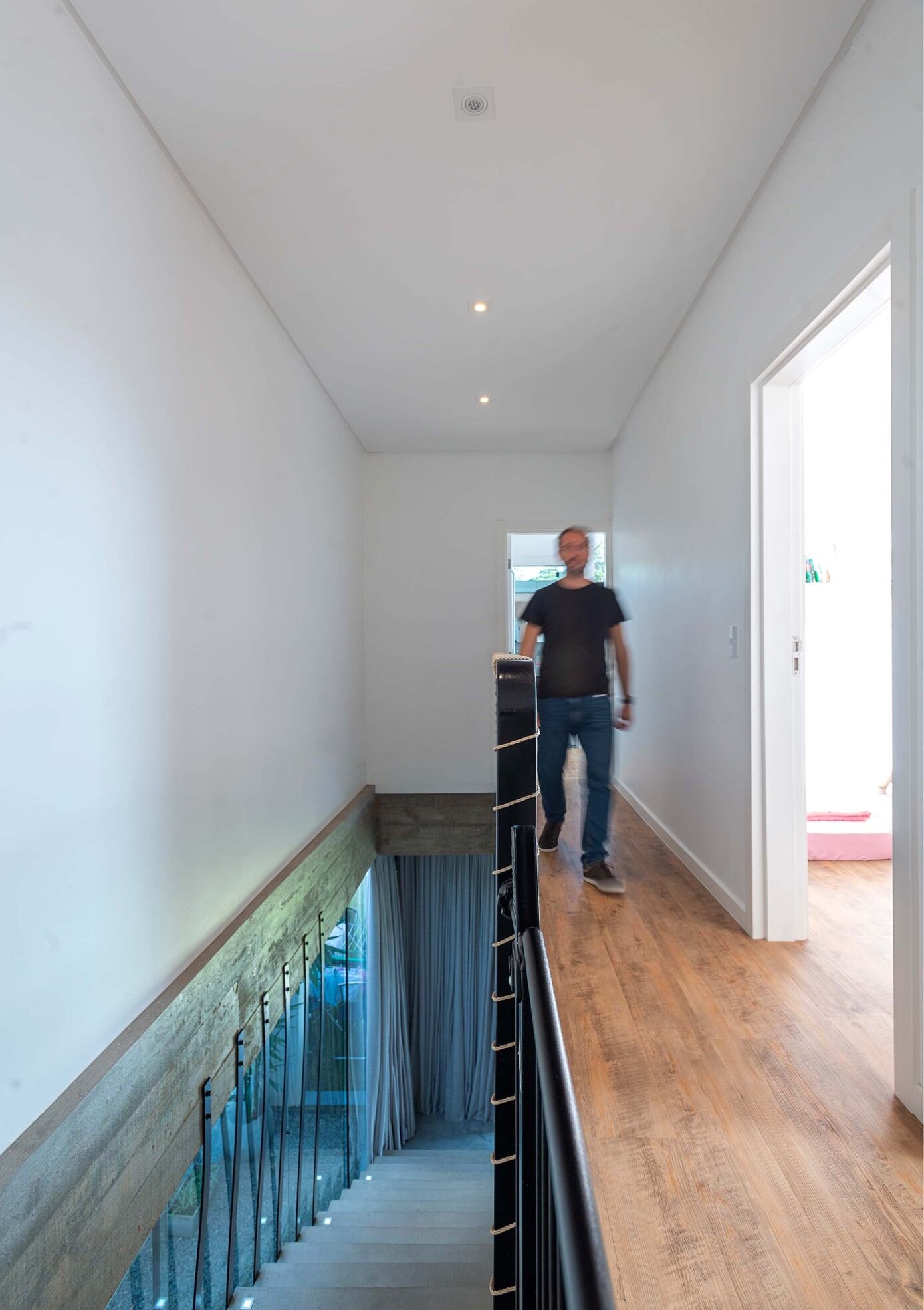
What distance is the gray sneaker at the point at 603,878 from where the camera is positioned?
10.7ft

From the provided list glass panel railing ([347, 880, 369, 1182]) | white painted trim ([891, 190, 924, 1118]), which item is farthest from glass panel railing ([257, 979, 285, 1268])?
white painted trim ([891, 190, 924, 1118])

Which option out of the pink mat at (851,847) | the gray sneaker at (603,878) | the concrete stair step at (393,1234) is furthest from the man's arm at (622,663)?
the concrete stair step at (393,1234)

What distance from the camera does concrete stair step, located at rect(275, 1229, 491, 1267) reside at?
12.1ft

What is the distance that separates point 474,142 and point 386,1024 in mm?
6451

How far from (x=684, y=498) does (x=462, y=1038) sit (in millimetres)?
5749

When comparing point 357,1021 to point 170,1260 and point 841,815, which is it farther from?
point 841,815

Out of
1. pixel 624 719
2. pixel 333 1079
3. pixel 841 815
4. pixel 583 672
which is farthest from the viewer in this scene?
pixel 333 1079

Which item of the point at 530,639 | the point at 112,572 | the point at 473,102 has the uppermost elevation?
the point at 473,102

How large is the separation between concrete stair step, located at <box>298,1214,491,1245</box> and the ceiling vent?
4940 millimetres

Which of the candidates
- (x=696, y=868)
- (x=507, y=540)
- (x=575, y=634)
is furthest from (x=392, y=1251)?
(x=507, y=540)

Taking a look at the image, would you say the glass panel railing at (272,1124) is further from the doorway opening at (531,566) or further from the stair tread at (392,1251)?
the doorway opening at (531,566)

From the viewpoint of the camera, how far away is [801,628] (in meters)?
2.79

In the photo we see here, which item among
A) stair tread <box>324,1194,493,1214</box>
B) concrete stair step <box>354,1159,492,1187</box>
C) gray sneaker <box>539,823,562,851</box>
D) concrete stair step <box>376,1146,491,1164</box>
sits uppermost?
gray sneaker <box>539,823,562,851</box>

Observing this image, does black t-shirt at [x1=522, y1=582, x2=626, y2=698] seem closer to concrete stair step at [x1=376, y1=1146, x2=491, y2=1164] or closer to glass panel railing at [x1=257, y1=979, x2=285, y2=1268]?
glass panel railing at [x1=257, y1=979, x2=285, y2=1268]
